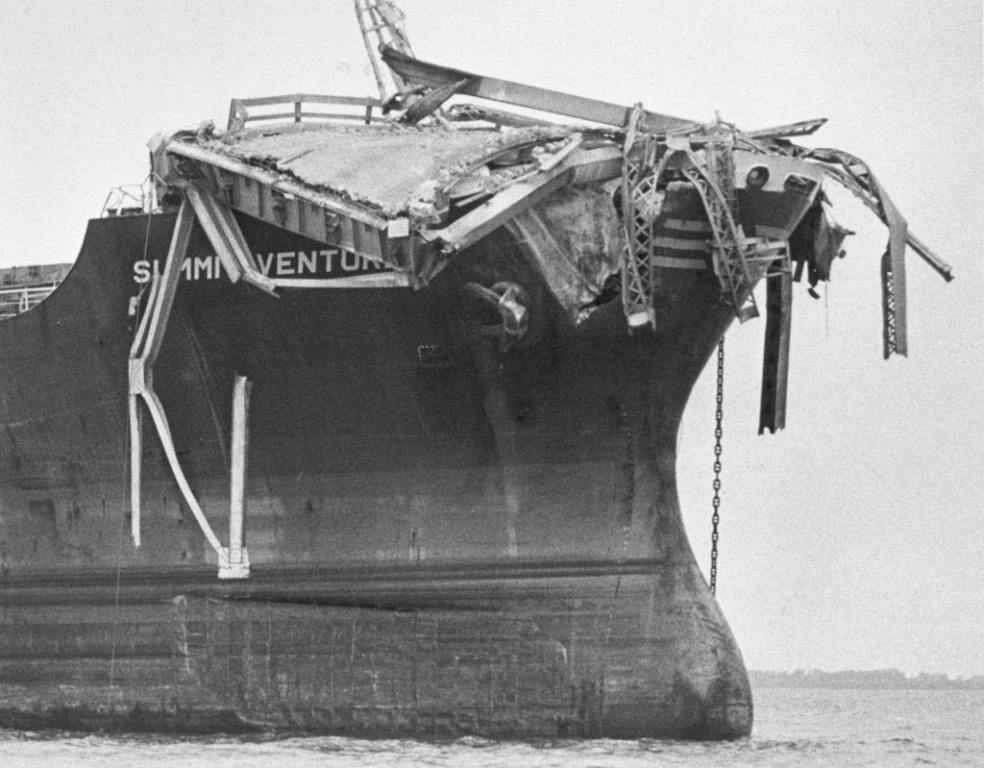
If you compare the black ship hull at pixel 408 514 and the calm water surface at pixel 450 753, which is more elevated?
the black ship hull at pixel 408 514

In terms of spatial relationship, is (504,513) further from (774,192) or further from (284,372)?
(774,192)

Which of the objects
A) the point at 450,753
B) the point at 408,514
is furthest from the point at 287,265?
the point at 450,753

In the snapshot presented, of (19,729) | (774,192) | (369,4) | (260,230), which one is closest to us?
(774,192)

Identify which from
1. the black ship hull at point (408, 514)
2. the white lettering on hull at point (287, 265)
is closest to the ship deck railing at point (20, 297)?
the black ship hull at point (408, 514)

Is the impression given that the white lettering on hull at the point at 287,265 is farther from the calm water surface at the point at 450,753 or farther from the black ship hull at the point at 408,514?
the calm water surface at the point at 450,753

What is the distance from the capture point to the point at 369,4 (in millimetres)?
28375

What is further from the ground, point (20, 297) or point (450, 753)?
point (20, 297)

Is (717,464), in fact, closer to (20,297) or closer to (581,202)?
(581,202)

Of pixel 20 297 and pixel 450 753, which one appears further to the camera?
pixel 20 297

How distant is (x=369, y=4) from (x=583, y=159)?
777 centimetres

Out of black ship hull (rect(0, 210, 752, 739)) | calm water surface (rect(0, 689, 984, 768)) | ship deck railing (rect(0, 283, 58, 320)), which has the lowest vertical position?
calm water surface (rect(0, 689, 984, 768))

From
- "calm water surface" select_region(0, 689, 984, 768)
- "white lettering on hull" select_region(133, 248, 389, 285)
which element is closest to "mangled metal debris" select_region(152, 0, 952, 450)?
"white lettering on hull" select_region(133, 248, 389, 285)

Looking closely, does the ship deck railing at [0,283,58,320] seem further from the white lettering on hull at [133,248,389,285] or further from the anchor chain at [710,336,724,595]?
the anchor chain at [710,336,724,595]

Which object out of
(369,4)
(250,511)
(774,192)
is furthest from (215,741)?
(369,4)
